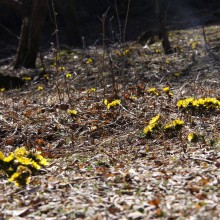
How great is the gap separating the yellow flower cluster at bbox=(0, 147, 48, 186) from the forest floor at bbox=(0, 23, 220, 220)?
0.08 meters

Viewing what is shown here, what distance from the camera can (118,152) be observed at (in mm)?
4340

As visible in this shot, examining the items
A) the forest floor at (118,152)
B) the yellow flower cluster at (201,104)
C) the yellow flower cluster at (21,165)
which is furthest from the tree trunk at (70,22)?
the yellow flower cluster at (21,165)

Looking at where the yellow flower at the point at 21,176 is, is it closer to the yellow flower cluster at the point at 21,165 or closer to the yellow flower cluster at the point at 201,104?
the yellow flower cluster at the point at 21,165

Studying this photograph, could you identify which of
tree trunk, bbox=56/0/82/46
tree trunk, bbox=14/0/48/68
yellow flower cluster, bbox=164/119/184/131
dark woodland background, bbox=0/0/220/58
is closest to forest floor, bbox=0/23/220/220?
yellow flower cluster, bbox=164/119/184/131

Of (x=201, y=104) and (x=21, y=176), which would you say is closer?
(x=21, y=176)

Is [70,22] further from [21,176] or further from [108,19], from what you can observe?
[21,176]

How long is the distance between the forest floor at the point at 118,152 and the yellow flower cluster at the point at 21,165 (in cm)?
8

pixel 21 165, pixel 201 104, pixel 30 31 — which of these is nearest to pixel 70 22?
pixel 30 31

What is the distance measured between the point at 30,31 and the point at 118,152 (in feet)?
24.7

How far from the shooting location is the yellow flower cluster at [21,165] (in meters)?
3.44

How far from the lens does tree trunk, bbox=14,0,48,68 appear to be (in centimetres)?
1118

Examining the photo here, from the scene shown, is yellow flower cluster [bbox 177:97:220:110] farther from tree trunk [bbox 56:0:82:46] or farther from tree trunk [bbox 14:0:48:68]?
tree trunk [bbox 56:0:82:46]

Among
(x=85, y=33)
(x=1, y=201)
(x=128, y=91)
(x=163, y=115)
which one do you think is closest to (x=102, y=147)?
(x=163, y=115)

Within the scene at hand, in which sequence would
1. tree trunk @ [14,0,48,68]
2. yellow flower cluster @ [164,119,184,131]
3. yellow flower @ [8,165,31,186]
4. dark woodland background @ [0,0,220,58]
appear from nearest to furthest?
1. yellow flower @ [8,165,31,186]
2. yellow flower cluster @ [164,119,184,131]
3. tree trunk @ [14,0,48,68]
4. dark woodland background @ [0,0,220,58]
